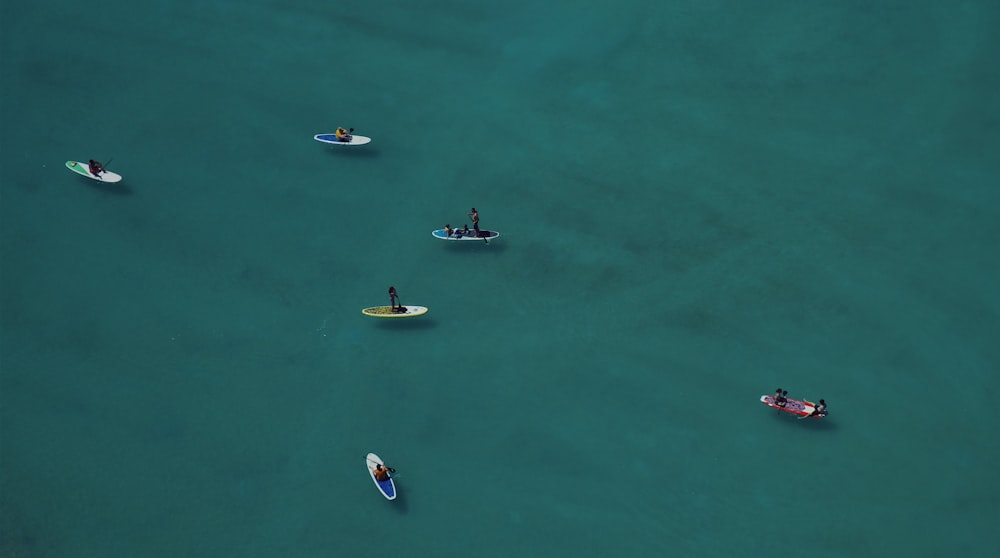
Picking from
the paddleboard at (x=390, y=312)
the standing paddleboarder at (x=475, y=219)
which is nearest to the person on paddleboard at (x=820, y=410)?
the standing paddleboarder at (x=475, y=219)

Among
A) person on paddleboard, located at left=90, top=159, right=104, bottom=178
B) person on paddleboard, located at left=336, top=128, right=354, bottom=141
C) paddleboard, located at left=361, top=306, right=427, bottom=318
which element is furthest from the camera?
person on paddleboard, located at left=336, top=128, right=354, bottom=141

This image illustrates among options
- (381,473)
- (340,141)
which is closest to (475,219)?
(340,141)

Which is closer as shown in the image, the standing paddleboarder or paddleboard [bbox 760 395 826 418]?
paddleboard [bbox 760 395 826 418]

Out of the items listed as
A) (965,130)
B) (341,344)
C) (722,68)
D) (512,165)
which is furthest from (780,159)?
(341,344)

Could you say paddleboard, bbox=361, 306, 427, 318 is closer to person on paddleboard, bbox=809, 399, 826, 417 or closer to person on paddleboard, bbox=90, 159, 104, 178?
person on paddleboard, bbox=90, 159, 104, 178

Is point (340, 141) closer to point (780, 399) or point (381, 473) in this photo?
point (381, 473)

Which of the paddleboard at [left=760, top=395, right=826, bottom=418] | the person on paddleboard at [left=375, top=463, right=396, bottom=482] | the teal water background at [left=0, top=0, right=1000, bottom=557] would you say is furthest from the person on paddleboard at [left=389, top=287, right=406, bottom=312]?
the paddleboard at [left=760, top=395, right=826, bottom=418]
